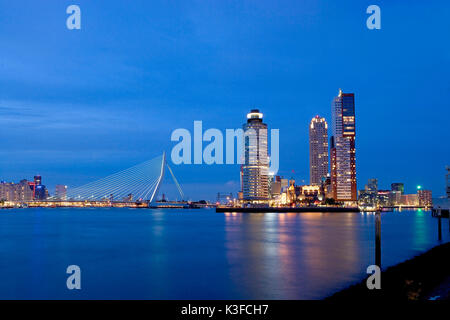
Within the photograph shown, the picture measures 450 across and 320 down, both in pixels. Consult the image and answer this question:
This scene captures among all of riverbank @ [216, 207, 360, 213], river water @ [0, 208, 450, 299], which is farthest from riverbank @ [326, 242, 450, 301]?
riverbank @ [216, 207, 360, 213]

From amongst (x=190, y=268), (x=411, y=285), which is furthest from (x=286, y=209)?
(x=411, y=285)

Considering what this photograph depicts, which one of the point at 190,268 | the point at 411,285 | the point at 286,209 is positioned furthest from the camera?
the point at 286,209

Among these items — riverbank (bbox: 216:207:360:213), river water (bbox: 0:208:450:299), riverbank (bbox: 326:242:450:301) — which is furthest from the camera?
riverbank (bbox: 216:207:360:213)

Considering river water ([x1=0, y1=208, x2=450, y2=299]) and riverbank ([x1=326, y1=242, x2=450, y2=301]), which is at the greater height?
riverbank ([x1=326, y1=242, x2=450, y2=301])

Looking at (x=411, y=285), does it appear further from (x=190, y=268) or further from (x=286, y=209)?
(x=286, y=209)

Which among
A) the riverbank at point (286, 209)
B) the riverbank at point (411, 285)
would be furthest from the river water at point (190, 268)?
the riverbank at point (286, 209)

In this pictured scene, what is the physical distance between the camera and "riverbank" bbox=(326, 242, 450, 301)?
43.9 feet

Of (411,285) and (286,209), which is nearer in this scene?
(411,285)

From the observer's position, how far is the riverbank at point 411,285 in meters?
13.4

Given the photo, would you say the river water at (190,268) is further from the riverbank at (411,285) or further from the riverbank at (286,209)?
the riverbank at (286,209)

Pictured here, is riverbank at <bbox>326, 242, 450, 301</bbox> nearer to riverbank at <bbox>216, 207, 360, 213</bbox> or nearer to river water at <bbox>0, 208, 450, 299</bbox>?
river water at <bbox>0, 208, 450, 299</bbox>

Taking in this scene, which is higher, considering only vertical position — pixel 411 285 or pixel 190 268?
pixel 411 285

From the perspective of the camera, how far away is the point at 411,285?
1522 cm
